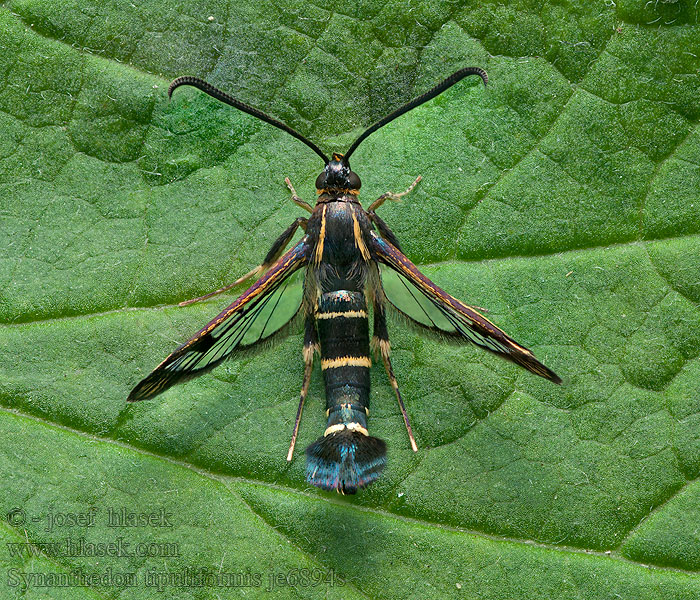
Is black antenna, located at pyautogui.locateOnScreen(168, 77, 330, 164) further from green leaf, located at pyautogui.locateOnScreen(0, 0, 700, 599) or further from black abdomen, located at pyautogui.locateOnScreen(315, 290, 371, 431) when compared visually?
black abdomen, located at pyautogui.locateOnScreen(315, 290, 371, 431)

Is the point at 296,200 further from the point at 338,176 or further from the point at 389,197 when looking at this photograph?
the point at 389,197

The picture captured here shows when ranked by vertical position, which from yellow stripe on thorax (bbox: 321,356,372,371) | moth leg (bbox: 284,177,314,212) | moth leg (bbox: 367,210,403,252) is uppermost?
moth leg (bbox: 284,177,314,212)

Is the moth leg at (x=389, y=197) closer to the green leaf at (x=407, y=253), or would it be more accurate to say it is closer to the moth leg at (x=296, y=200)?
the green leaf at (x=407, y=253)

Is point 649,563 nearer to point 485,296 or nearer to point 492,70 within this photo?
point 485,296

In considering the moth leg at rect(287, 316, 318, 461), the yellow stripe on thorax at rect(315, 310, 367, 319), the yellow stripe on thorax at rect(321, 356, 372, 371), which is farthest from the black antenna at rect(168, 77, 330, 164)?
the yellow stripe on thorax at rect(321, 356, 372, 371)

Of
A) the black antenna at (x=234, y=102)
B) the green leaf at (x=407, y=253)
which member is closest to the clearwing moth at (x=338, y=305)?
the black antenna at (x=234, y=102)

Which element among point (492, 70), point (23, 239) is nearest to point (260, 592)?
point (23, 239)
